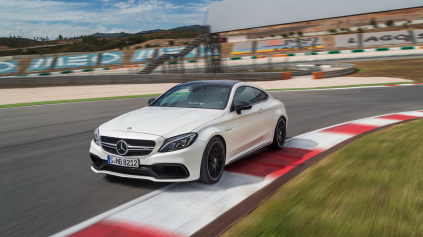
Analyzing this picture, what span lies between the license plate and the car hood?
0.38 metres

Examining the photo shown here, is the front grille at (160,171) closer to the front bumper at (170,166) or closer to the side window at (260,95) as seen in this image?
the front bumper at (170,166)

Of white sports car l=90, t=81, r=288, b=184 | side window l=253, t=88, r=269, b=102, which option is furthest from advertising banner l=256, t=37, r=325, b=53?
white sports car l=90, t=81, r=288, b=184

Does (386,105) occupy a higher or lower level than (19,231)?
lower

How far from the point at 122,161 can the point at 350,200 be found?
278cm

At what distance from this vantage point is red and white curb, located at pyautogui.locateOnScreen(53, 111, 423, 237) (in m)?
3.84

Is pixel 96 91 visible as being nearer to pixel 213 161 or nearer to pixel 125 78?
pixel 125 78

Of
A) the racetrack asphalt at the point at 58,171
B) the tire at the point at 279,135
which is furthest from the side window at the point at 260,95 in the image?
the racetrack asphalt at the point at 58,171

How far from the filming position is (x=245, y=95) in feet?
21.1

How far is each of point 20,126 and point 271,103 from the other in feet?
23.8

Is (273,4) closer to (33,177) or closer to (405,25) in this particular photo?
(33,177)

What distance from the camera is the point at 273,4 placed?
4169 centimetres

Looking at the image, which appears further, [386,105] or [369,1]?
[369,1]

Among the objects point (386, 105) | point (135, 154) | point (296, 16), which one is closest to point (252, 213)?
point (135, 154)

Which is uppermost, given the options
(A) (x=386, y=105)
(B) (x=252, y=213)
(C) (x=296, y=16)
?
(C) (x=296, y=16)
